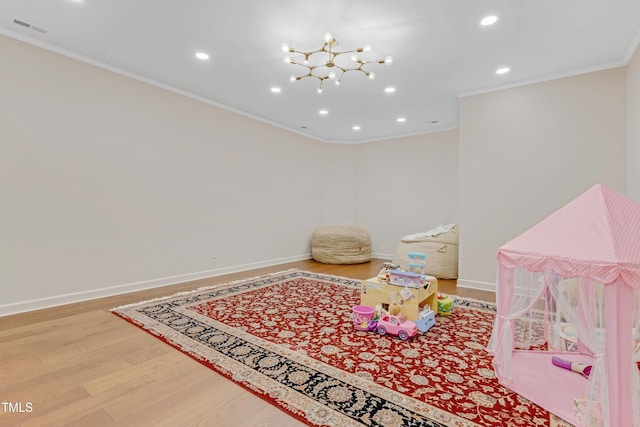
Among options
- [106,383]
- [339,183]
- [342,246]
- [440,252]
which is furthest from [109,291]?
[339,183]

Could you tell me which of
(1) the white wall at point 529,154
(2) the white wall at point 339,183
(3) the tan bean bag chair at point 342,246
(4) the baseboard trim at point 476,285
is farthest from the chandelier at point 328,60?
(2) the white wall at point 339,183

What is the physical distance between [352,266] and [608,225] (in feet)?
14.6

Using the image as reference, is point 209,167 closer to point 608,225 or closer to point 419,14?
point 419,14

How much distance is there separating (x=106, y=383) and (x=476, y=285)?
4.15m

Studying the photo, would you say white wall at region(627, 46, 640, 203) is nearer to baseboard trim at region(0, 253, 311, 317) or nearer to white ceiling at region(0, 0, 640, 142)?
white ceiling at region(0, 0, 640, 142)

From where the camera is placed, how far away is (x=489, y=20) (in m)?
2.61

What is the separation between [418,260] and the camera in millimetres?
2957

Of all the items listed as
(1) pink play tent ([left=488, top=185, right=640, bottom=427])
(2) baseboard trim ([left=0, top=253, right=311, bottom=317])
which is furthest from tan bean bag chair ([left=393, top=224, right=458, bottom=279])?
(2) baseboard trim ([left=0, top=253, right=311, bottom=317])

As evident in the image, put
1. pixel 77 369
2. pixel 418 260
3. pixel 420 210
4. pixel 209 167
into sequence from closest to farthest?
pixel 77 369
pixel 418 260
pixel 209 167
pixel 420 210

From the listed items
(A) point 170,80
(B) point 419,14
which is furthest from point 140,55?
(B) point 419,14

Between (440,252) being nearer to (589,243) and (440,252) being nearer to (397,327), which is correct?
(397,327)

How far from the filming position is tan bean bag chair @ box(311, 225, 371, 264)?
600cm

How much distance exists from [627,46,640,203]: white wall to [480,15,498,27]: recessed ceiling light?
1.62 meters

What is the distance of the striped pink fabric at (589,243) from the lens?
1316 millimetres
